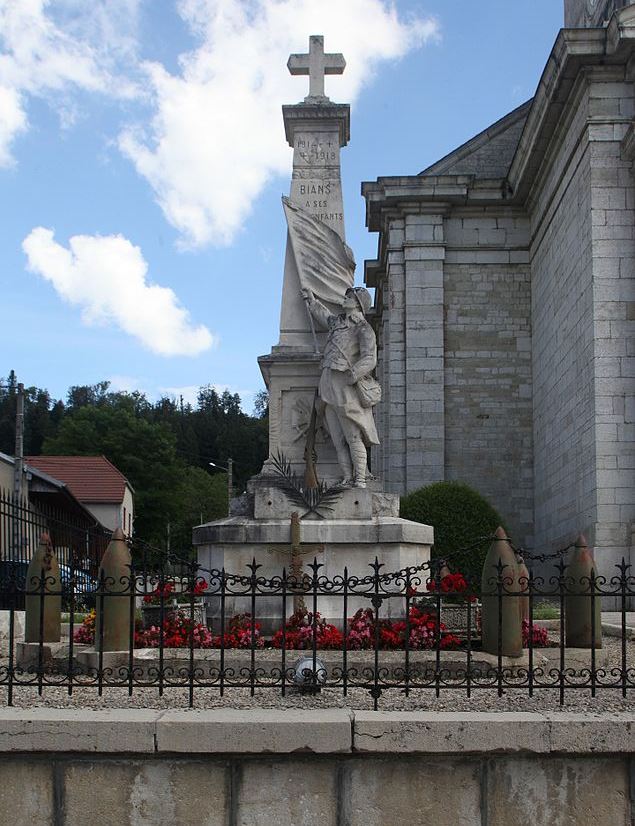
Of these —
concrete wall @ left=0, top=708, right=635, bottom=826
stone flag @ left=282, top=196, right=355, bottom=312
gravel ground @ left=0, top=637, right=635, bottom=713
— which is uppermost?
stone flag @ left=282, top=196, right=355, bottom=312

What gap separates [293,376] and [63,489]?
17694mm

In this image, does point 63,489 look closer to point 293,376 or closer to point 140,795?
point 293,376

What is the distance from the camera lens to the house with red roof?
4384 cm

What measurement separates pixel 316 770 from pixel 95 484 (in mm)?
41110

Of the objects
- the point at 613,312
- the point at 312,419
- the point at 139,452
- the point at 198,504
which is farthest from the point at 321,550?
the point at 198,504

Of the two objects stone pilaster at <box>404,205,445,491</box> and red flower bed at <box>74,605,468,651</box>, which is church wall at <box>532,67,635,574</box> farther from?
red flower bed at <box>74,605,468,651</box>

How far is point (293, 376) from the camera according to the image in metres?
11.8

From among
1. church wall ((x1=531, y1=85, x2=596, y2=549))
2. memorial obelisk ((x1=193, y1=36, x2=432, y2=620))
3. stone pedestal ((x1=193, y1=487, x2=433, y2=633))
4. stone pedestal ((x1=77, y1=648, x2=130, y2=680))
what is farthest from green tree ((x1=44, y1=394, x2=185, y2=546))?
stone pedestal ((x1=77, y1=648, x2=130, y2=680))

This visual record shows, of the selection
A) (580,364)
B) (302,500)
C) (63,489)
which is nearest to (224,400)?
(63,489)

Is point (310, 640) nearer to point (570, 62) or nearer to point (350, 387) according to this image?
point (350, 387)

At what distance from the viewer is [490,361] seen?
2512cm

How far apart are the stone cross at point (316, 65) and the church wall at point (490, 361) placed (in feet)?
41.7

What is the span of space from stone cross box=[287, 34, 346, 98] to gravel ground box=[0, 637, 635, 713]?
8.45m

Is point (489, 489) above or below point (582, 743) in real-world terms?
above
